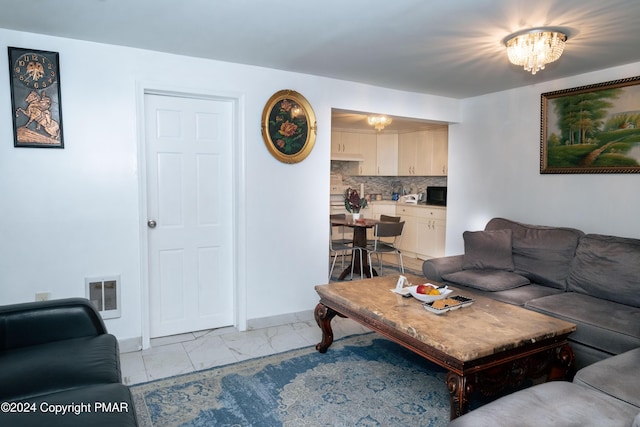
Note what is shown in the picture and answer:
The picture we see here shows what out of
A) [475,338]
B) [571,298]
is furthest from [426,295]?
[571,298]

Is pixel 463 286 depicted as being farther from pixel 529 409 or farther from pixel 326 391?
pixel 529 409

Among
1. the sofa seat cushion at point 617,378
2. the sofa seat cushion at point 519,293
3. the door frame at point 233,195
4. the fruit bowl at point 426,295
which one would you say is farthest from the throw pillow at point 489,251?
the door frame at point 233,195

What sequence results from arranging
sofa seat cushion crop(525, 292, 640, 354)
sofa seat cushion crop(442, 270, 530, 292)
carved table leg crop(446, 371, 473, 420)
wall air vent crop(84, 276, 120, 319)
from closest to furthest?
carved table leg crop(446, 371, 473, 420) < sofa seat cushion crop(525, 292, 640, 354) < wall air vent crop(84, 276, 120, 319) < sofa seat cushion crop(442, 270, 530, 292)

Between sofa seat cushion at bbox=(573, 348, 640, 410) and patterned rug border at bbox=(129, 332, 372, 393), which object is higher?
sofa seat cushion at bbox=(573, 348, 640, 410)

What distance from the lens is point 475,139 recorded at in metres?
4.57

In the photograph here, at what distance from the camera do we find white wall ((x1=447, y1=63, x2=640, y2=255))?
3.38 meters

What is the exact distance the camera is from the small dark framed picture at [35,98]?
8.55 ft

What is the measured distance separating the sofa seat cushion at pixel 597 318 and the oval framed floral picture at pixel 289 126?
7.21ft

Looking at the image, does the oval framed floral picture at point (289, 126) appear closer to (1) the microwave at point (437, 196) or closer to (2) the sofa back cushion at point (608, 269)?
(2) the sofa back cushion at point (608, 269)

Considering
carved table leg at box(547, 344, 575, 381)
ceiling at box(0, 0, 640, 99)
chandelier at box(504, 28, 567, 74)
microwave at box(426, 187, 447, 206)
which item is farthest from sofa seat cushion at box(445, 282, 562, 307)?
microwave at box(426, 187, 447, 206)

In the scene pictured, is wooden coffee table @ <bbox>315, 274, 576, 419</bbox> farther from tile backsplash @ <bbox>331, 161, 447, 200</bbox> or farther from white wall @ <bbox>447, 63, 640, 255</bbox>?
tile backsplash @ <bbox>331, 161, 447, 200</bbox>

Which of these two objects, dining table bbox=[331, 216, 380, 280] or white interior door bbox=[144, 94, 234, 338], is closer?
white interior door bbox=[144, 94, 234, 338]

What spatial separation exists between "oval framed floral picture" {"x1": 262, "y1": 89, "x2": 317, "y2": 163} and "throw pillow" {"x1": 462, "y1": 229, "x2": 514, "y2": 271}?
67.1 inches

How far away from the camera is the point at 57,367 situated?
1715mm
